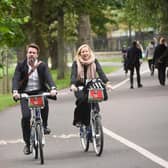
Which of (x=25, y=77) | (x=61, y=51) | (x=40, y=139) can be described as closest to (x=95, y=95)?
(x=25, y=77)

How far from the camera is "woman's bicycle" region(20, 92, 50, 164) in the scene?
1216cm

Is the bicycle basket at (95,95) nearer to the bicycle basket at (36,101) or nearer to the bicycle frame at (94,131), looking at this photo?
the bicycle frame at (94,131)

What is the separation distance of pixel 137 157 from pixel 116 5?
3190cm

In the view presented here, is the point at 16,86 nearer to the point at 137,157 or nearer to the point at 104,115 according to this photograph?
the point at 137,157

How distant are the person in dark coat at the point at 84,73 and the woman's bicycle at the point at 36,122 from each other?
97 centimetres

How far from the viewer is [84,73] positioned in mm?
13258

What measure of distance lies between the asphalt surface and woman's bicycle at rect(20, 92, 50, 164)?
25 cm

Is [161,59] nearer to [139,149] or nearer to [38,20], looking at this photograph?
[38,20]

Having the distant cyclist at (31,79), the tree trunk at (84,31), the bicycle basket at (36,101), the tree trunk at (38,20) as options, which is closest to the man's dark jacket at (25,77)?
the distant cyclist at (31,79)

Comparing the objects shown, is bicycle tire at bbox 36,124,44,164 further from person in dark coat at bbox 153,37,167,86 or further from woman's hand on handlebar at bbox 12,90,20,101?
person in dark coat at bbox 153,37,167,86

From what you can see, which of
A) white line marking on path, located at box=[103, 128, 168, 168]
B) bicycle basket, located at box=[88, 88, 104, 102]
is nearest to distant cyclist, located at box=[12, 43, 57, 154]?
bicycle basket, located at box=[88, 88, 104, 102]

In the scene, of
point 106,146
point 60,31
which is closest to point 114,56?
point 60,31

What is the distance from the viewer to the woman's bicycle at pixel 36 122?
12164 mm

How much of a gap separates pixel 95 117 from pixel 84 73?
830 mm
